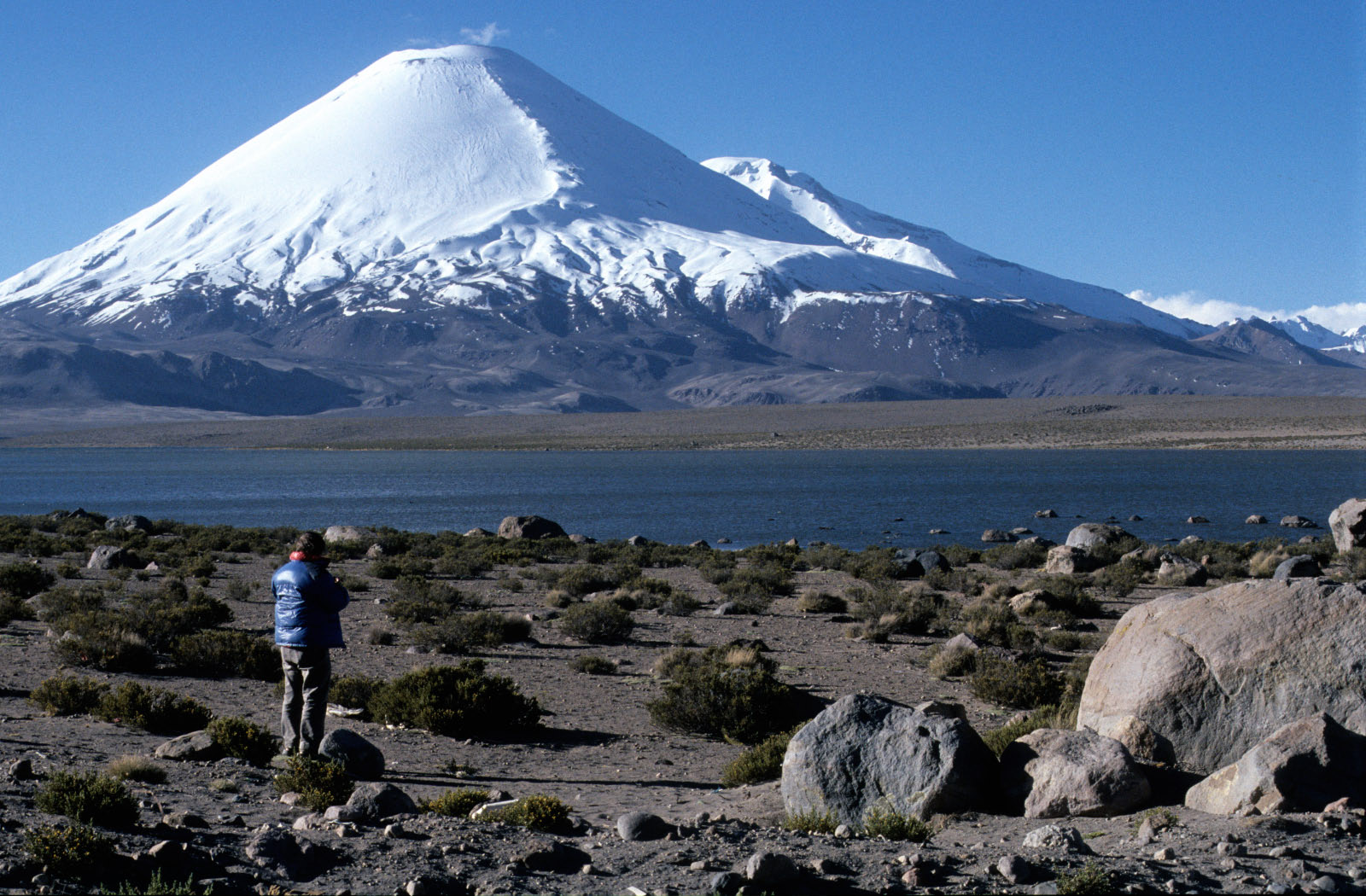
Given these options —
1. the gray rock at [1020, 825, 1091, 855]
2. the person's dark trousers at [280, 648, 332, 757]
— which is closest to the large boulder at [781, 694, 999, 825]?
the gray rock at [1020, 825, 1091, 855]

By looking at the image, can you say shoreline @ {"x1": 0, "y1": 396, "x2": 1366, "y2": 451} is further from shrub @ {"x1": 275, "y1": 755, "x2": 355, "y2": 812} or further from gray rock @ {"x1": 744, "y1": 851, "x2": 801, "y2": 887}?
gray rock @ {"x1": 744, "y1": 851, "x2": 801, "y2": 887}

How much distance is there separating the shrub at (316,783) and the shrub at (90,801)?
1.02 metres

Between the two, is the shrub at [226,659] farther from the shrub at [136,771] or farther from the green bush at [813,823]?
the green bush at [813,823]

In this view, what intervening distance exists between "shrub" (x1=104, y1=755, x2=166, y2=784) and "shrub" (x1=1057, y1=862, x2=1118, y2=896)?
5.32 meters

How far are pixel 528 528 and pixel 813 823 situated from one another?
27.3 m

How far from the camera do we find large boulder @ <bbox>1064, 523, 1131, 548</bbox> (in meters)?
27.5

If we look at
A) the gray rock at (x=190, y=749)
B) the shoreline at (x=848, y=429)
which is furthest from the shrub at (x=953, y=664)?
the shoreline at (x=848, y=429)

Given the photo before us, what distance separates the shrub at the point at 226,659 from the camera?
1235 centimetres

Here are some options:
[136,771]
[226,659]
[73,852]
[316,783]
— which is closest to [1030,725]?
[316,783]

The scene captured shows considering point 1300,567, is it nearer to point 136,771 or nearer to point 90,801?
point 136,771

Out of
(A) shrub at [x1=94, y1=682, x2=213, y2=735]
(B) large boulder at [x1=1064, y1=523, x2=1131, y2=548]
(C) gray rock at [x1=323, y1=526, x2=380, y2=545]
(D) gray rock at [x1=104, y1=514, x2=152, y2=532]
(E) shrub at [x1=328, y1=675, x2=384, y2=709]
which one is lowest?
(D) gray rock at [x1=104, y1=514, x2=152, y2=532]

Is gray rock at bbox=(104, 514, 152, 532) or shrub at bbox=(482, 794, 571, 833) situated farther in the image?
gray rock at bbox=(104, 514, 152, 532)

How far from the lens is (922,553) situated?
25.8 meters

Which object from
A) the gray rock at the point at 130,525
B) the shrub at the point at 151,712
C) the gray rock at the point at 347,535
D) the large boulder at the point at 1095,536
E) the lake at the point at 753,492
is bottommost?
the lake at the point at 753,492
